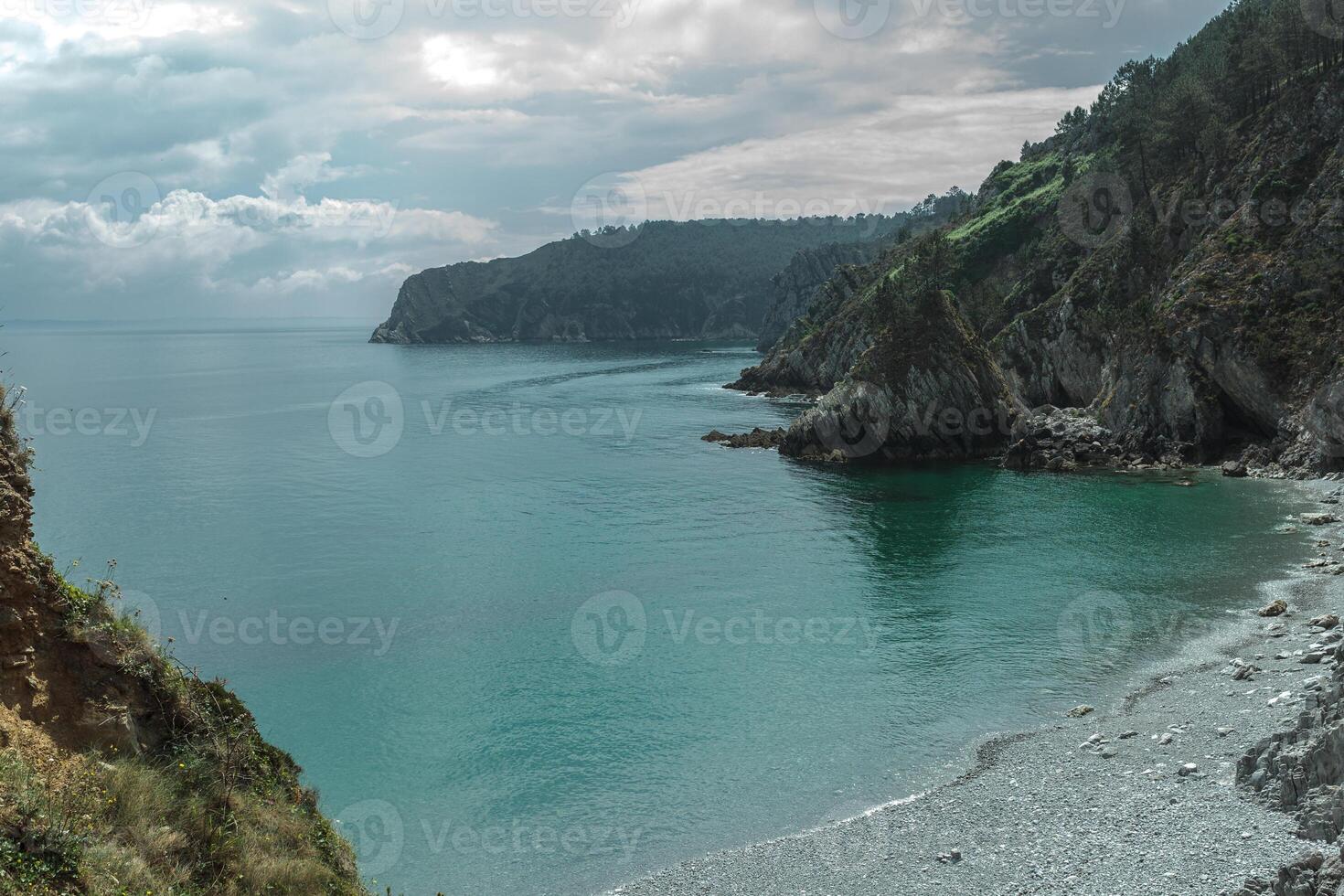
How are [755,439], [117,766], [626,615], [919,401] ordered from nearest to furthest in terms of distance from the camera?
[117,766]
[626,615]
[919,401]
[755,439]

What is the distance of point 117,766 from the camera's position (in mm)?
13680

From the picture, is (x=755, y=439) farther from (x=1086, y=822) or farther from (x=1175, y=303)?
(x=1086, y=822)

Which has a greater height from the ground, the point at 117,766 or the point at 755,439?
the point at 117,766

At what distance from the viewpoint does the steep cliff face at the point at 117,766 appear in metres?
11.9

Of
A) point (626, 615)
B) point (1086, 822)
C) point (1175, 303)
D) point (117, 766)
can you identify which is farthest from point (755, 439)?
point (117, 766)

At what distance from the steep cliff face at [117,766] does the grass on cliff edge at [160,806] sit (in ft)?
0.07

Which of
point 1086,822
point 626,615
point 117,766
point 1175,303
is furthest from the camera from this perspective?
point 1175,303

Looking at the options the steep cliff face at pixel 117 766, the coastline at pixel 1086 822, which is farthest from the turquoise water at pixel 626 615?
the steep cliff face at pixel 117 766

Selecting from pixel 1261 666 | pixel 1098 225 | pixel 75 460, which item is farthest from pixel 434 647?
pixel 1098 225

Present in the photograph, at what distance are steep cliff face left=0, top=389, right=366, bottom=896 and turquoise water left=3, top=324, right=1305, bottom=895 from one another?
9461 mm

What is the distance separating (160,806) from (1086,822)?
20.2 meters

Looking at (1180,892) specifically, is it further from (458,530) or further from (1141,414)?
(1141,414)

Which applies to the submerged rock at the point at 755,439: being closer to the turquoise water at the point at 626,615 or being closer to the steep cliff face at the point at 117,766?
the turquoise water at the point at 626,615

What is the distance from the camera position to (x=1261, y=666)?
3075cm
